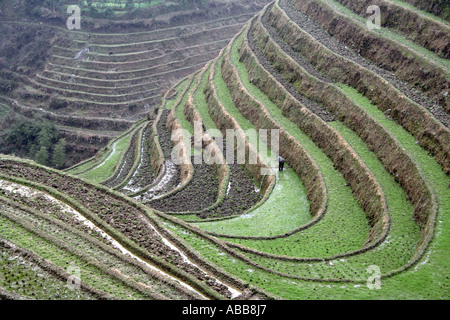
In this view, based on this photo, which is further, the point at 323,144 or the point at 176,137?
the point at 176,137

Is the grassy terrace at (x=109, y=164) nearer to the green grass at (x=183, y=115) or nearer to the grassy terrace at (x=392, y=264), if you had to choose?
the green grass at (x=183, y=115)

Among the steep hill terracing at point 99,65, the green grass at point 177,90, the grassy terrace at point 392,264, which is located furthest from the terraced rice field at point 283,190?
the steep hill terracing at point 99,65

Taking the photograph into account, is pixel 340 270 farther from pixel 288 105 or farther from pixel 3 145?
pixel 3 145

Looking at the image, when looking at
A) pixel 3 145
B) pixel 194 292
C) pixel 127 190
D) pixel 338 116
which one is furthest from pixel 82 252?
pixel 3 145

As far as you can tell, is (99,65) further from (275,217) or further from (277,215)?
(275,217)

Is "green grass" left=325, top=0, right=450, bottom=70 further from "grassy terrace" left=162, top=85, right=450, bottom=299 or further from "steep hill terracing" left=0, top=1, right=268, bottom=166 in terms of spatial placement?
"steep hill terracing" left=0, top=1, right=268, bottom=166

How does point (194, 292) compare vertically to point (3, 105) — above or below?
below

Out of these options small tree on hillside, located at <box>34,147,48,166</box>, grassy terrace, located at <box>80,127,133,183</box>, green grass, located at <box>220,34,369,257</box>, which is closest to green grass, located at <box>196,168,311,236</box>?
green grass, located at <box>220,34,369,257</box>

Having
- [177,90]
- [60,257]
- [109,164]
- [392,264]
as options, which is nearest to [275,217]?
[392,264]
